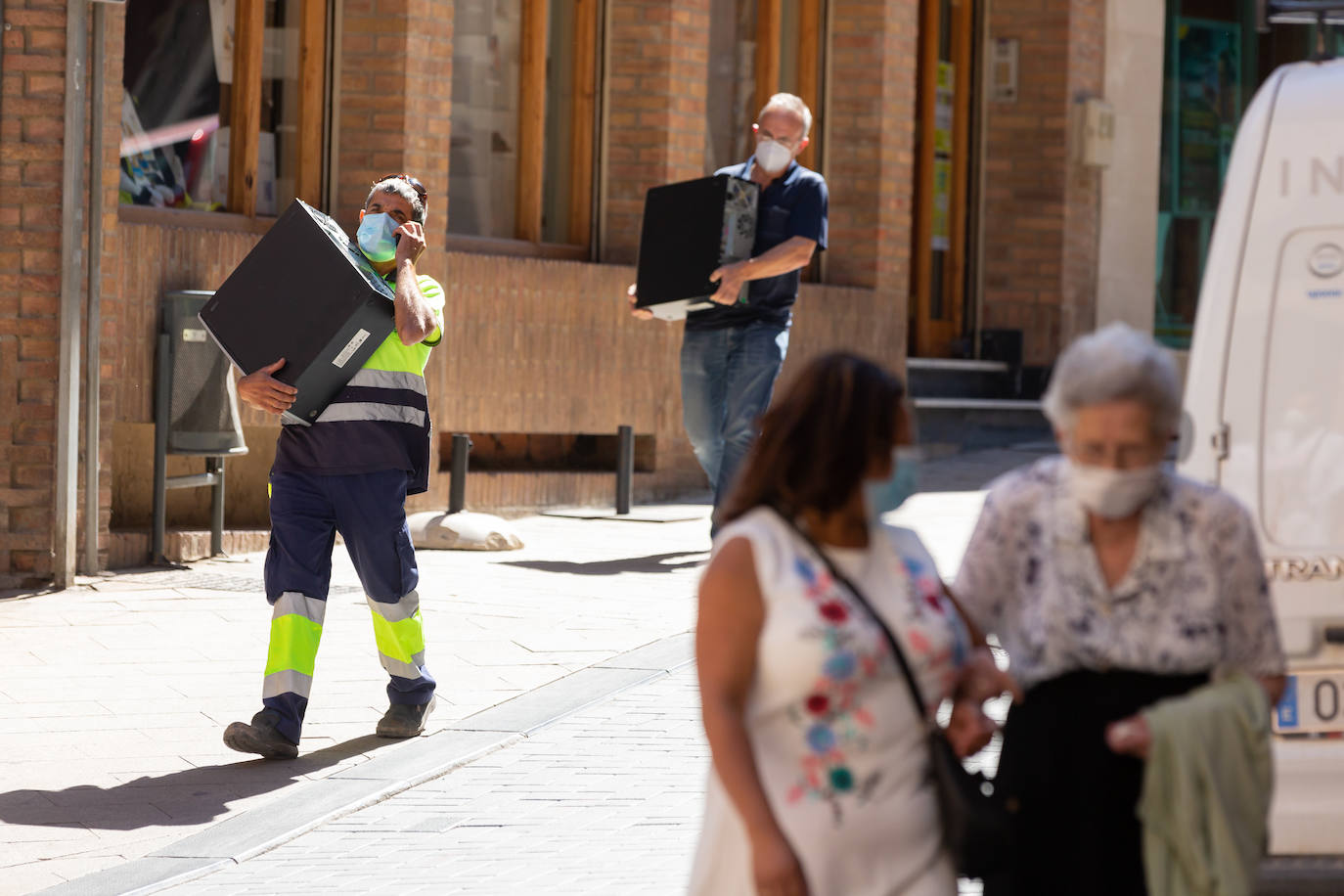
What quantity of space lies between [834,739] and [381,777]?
3486mm

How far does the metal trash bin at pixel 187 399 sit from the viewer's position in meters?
10.6

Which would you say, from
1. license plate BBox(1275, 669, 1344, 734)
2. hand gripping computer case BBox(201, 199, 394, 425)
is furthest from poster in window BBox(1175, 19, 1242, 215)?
license plate BBox(1275, 669, 1344, 734)

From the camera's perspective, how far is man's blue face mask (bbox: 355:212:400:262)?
678cm

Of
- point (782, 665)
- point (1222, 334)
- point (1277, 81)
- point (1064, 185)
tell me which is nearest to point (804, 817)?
point (782, 665)

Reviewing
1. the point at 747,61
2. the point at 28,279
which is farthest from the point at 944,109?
the point at 28,279

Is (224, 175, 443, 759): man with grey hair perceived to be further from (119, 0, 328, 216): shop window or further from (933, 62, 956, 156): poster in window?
(933, 62, 956, 156): poster in window

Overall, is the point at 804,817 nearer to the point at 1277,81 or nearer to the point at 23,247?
the point at 1277,81

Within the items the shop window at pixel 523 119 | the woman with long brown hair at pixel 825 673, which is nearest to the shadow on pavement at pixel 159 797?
the woman with long brown hair at pixel 825 673

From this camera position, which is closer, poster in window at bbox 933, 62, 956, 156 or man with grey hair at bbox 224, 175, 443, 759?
man with grey hair at bbox 224, 175, 443, 759

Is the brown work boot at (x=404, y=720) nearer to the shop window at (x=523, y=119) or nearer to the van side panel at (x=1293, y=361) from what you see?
the van side panel at (x=1293, y=361)

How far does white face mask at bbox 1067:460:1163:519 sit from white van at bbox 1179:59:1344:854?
1406 mm

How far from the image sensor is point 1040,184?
18531 mm

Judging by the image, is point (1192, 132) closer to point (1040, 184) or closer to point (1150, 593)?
point (1040, 184)

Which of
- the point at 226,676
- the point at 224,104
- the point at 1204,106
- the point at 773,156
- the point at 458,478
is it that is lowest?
the point at 226,676
